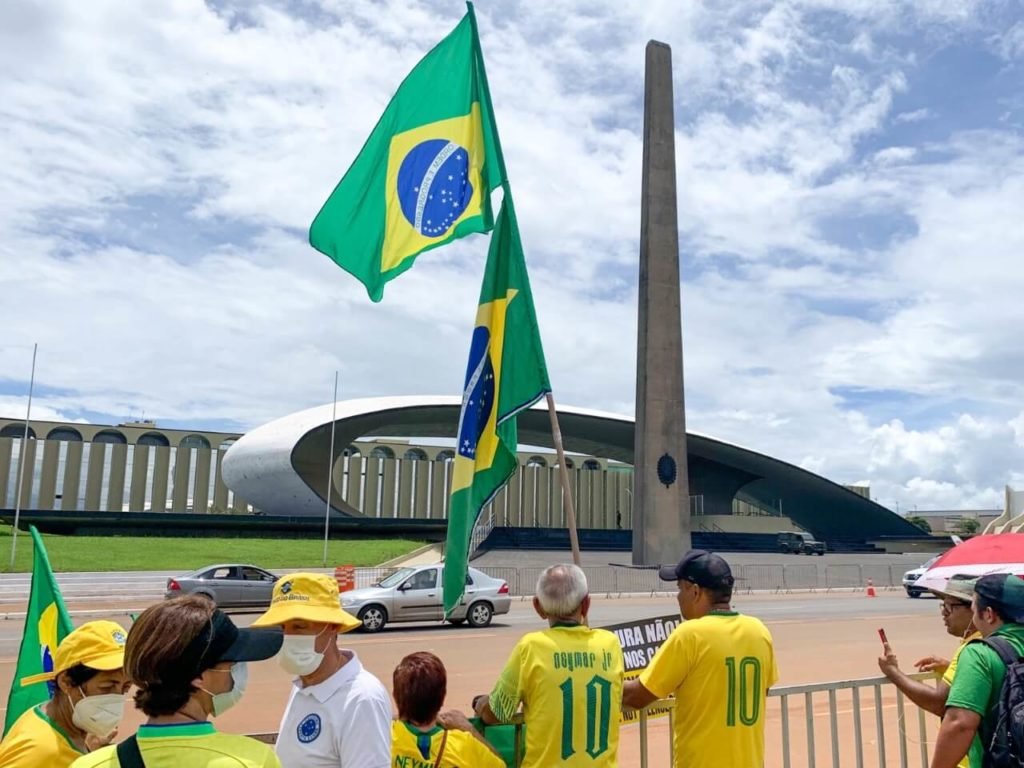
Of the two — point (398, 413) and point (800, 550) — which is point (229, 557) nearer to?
point (398, 413)

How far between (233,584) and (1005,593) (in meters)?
20.1

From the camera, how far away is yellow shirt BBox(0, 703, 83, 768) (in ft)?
8.48

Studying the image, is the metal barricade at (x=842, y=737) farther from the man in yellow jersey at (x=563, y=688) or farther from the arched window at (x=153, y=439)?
the arched window at (x=153, y=439)

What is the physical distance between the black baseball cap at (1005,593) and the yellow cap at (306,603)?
229cm

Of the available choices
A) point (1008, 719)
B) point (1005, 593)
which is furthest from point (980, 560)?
point (1008, 719)

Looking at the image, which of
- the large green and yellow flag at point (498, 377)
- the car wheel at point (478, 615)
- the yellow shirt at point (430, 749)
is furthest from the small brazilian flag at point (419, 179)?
the car wheel at point (478, 615)

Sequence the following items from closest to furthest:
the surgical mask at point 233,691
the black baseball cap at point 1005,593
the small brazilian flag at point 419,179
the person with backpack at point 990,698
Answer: the surgical mask at point 233,691
the person with backpack at point 990,698
the black baseball cap at point 1005,593
the small brazilian flag at point 419,179

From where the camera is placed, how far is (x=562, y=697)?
3373mm

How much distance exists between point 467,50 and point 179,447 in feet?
207

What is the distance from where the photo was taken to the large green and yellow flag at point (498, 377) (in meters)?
5.16

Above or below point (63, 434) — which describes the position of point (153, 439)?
above

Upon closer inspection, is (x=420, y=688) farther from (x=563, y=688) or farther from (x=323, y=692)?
(x=563, y=688)

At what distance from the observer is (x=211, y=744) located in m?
1.86

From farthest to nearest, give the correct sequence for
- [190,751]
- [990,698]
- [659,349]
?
[659,349]
[990,698]
[190,751]
